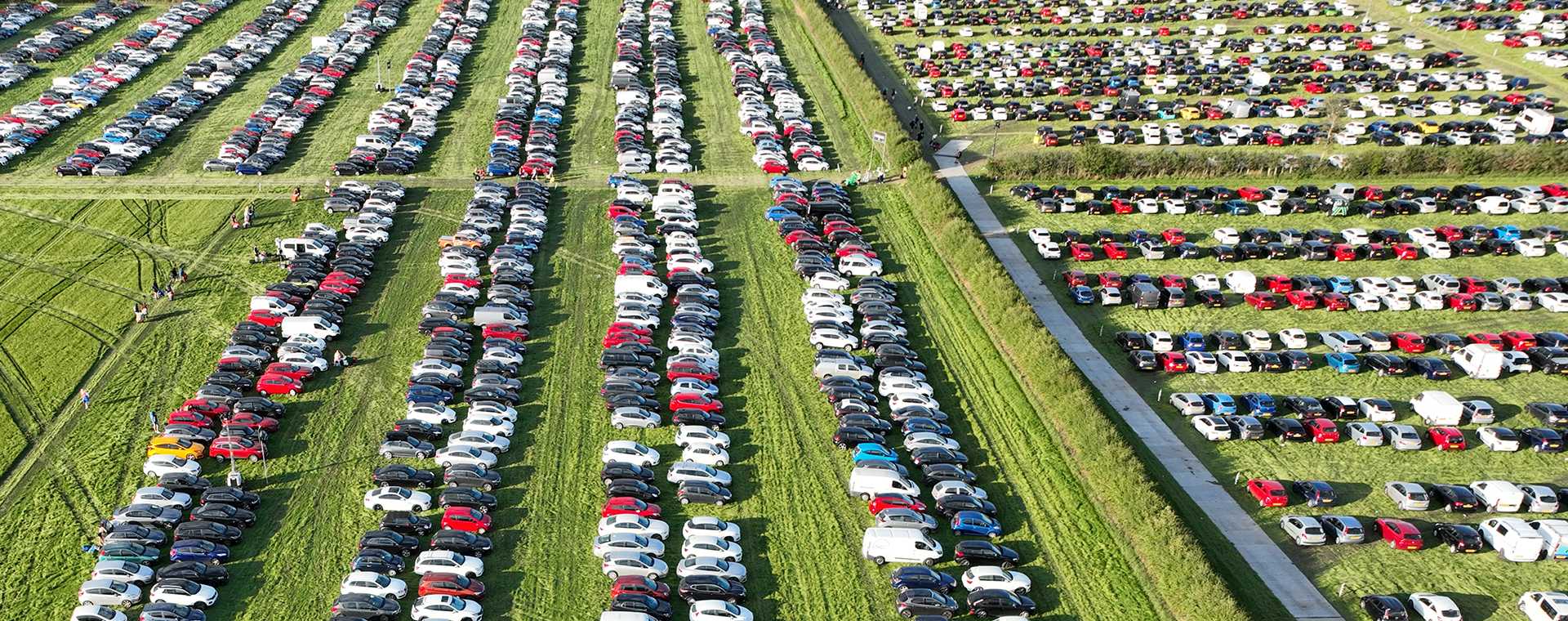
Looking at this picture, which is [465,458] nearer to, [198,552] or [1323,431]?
[198,552]

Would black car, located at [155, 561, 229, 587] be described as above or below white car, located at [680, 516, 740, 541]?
above

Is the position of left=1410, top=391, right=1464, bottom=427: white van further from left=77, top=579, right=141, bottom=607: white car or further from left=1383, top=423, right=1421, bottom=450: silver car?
left=77, top=579, right=141, bottom=607: white car

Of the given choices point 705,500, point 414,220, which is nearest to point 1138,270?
point 705,500

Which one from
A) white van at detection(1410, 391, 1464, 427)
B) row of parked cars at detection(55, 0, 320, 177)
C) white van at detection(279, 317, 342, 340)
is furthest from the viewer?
row of parked cars at detection(55, 0, 320, 177)

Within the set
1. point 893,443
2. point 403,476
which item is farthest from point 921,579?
point 403,476

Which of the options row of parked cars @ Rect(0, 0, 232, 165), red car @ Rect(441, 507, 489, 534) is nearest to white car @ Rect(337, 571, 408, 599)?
red car @ Rect(441, 507, 489, 534)

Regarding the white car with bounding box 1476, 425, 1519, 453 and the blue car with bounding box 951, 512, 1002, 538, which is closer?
the blue car with bounding box 951, 512, 1002, 538

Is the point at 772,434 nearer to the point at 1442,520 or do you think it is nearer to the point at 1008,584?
the point at 1008,584
